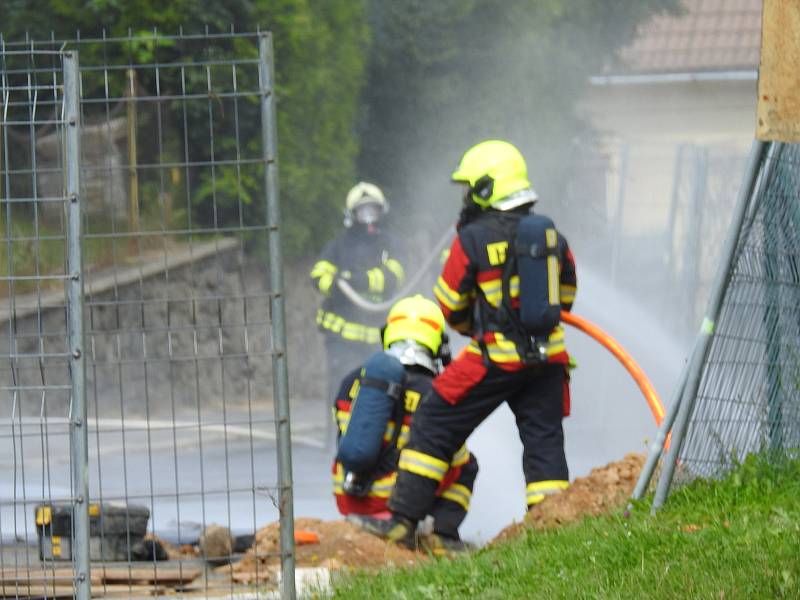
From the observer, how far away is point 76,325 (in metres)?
5.59

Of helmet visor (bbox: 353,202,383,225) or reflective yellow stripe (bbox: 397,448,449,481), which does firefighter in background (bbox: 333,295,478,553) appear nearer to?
reflective yellow stripe (bbox: 397,448,449,481)

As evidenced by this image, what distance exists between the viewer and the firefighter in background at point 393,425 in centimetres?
748

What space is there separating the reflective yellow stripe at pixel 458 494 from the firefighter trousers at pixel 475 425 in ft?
0.96

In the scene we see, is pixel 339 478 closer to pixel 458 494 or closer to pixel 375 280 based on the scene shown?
pixel 458 494

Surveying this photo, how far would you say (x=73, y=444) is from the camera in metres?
5.65

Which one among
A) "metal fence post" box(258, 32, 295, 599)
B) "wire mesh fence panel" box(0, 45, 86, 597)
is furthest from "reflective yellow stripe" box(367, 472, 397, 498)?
"metal fence post" box(258, 32, 295, 599)

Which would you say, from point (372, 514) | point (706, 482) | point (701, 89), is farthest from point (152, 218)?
point (701, 89)

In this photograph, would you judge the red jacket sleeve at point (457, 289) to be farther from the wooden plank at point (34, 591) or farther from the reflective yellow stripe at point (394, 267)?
the reflective yellow stripe at point (394, 267)

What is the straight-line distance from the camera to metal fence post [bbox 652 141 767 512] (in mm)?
5988

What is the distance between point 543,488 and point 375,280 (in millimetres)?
5409

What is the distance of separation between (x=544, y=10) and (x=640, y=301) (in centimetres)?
389

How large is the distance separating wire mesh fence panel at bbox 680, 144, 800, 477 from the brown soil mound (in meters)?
0.51

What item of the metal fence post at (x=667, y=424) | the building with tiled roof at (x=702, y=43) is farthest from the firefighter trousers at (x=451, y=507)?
the building with tiled roof at (x=702, y=43)

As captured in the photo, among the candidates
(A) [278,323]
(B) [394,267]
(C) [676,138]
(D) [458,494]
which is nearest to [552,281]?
(D) [458,494]
